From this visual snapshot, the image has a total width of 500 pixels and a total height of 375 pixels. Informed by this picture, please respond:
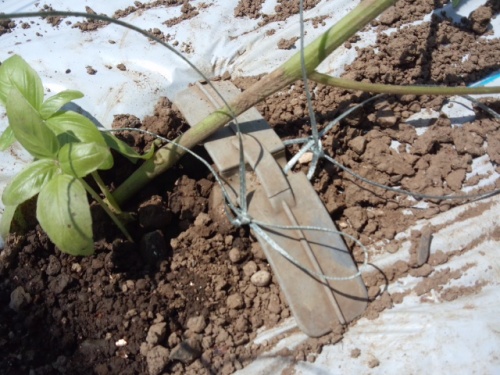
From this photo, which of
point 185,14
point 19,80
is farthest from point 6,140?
point 185,14

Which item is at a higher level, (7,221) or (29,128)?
(29,128)

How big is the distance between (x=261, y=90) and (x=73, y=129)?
1.65 feet

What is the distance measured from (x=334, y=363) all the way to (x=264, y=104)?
84cm

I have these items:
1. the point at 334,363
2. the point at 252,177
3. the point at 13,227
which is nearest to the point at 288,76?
the point at 252,177

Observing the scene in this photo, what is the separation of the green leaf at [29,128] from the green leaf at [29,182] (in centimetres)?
3

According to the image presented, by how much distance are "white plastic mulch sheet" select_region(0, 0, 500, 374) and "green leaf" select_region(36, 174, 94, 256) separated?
21.5 inches

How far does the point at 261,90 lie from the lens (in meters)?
1.32

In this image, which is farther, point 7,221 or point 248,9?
point 248,9

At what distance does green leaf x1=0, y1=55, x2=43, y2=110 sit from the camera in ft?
3.88

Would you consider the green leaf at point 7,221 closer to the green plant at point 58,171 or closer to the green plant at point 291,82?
the green plant at point 58,171

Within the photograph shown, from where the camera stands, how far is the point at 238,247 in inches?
54.0

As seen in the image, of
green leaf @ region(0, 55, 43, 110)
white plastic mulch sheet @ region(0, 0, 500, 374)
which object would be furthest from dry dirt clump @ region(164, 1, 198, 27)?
green leaf @ region(0, 55, 43, 110)

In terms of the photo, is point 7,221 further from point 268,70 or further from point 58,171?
point 268,70

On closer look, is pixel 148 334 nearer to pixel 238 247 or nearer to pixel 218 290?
pixel 218 290
